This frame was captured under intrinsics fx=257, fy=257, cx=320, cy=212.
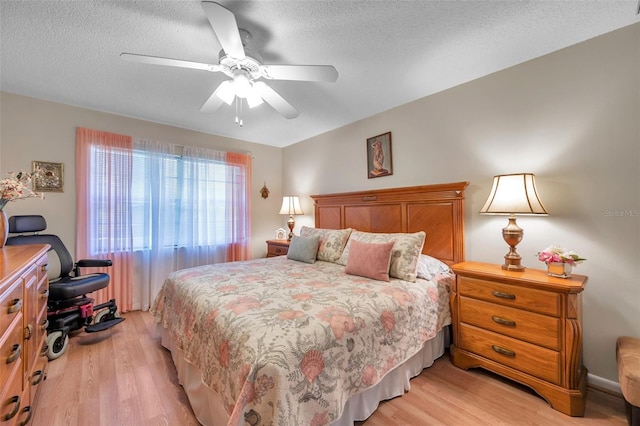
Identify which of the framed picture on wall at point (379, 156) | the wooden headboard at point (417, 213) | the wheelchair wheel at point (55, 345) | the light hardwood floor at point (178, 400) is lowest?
the light hardwood floor at point (178, 400)

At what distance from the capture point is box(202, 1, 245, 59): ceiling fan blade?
121 centimetres

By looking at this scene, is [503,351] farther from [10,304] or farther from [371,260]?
[10,304]

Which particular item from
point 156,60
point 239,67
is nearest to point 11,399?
point 156,60

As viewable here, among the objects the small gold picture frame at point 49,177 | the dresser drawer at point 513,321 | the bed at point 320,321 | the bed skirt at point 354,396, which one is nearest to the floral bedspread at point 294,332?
the bed at point 320,321

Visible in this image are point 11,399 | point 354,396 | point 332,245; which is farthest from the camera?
point 332,245

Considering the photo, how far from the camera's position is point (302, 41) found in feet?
6.07

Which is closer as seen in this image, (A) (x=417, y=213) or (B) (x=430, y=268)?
(B) (x=430, y=268)

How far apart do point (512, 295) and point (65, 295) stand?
12.1 feet

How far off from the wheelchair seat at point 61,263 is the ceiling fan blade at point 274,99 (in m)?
2.38

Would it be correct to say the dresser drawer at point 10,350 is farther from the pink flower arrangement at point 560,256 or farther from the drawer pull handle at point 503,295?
the pink flower arrangement at point 560,256

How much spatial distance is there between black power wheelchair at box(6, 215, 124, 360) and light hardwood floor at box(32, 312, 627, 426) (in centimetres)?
23

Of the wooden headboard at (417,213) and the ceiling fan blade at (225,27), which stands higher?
the ceiling fan blade at (225,27)

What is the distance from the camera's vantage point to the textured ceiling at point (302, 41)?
5.16ft

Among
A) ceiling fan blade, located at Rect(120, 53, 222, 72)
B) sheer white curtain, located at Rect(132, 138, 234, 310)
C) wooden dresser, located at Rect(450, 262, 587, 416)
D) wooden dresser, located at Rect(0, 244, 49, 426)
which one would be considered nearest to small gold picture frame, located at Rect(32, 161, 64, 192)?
sheer white curtain, located at Rect(132, 138, 234, 310)
